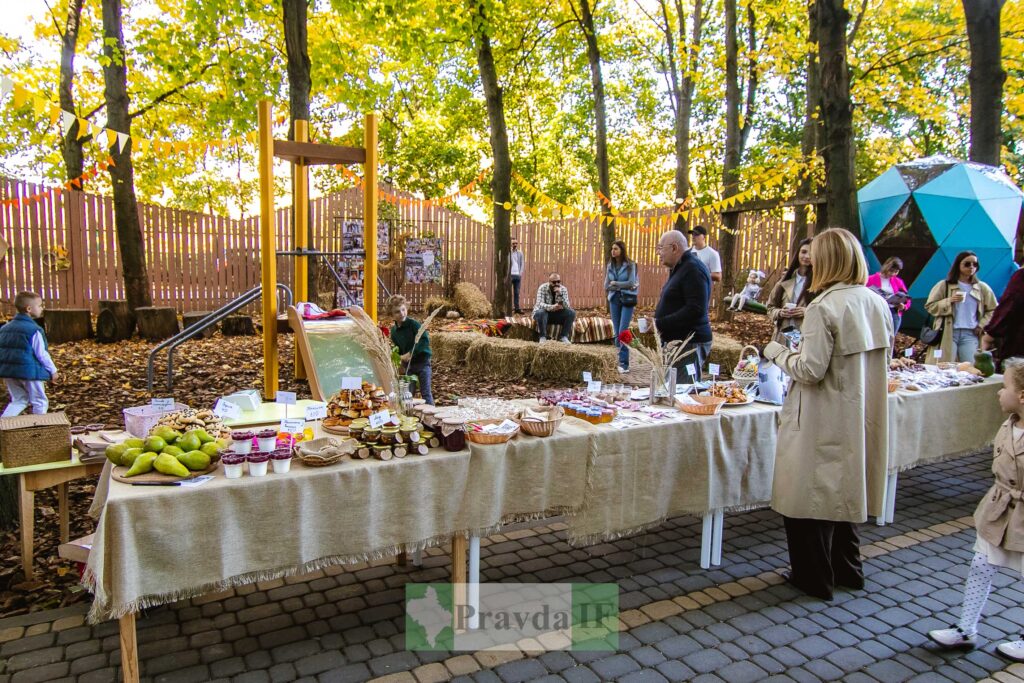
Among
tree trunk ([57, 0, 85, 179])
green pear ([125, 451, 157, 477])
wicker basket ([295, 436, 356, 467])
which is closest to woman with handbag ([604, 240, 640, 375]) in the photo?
wicker basket ([295, 436, 356, 467])

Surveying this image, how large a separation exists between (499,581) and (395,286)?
12527 millimetres

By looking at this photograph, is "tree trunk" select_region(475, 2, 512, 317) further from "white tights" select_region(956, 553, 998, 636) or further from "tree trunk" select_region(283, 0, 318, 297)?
"white tights" select_region(956, 553, 998, 636)

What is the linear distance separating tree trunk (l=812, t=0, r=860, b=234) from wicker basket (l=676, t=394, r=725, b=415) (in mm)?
4272

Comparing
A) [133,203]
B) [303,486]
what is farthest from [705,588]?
[133,203]

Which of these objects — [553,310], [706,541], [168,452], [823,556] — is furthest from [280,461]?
[553,310]

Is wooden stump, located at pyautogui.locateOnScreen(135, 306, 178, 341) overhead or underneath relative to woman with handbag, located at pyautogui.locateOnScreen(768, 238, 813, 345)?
underneath

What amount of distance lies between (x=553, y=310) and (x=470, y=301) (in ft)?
17.8

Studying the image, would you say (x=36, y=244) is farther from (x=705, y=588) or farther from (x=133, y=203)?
(x=705, y=588)

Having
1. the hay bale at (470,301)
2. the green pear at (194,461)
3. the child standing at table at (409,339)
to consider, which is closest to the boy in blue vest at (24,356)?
the child standing at table at (409,339)

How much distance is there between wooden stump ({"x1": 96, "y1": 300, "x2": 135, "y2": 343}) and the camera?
10039 mm

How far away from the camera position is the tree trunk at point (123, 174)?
32.6 ft

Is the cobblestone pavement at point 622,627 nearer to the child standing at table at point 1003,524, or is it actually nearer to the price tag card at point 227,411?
the child standing at table at point 1003,524

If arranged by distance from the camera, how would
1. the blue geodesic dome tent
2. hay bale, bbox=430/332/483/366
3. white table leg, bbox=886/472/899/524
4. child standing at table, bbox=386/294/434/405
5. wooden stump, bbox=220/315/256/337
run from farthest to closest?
1. wooden stump, bbox=220/315/256/337
2. hay bale, bbox=430/332/483/366
3. the blue geodesic dome tent
4. child standing at table, bbox=386/294/434/405
5. white table leg, bbox=886/472/899/524

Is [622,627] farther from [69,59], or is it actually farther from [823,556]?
[69,59]
